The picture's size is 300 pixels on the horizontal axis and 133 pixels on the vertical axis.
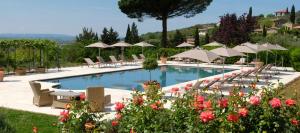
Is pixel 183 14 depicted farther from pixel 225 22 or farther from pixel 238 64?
pixel 238 64

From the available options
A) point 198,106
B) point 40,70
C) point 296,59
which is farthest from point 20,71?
point 198,106

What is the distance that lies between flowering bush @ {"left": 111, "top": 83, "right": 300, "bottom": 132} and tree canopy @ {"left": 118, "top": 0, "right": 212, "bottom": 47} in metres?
31.4

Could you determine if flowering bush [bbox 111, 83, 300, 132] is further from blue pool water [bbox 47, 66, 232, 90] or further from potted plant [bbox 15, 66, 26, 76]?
potted plant [bbox 15, 66, 26, 76]

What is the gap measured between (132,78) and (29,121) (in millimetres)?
11958

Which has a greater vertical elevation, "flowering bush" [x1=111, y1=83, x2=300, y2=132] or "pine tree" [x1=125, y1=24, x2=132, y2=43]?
"pine tree" [x1=125, y1=24, x2=132, y2=43]

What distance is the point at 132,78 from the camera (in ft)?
68.6

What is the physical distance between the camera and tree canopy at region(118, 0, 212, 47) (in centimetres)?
3662

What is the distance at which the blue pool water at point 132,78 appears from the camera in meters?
18.0

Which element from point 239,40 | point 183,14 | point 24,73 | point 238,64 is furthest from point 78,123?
point 183,14

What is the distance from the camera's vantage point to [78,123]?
531 centimetres

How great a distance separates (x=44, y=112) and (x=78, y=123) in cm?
528

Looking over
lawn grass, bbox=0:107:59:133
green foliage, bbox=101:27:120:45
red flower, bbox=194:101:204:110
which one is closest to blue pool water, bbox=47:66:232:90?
lawn grass, bbox=0:107:59:133

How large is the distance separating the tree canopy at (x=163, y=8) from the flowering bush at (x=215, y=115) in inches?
1236

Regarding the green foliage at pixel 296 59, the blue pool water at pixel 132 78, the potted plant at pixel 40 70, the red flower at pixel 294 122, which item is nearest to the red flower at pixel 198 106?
the red flower at pixel 294 122
